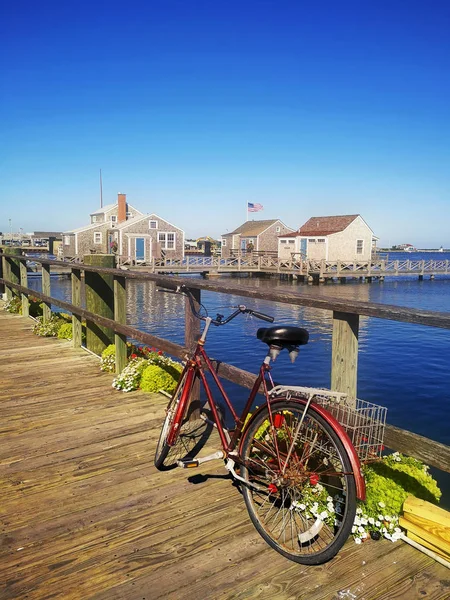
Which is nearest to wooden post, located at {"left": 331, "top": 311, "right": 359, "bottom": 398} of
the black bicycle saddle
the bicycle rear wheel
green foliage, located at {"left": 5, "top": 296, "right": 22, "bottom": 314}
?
the black bicycle saddle

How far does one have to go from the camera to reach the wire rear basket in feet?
8.91

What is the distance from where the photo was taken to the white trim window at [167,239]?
183 feet

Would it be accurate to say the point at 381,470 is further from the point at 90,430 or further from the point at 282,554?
the point at 90,430

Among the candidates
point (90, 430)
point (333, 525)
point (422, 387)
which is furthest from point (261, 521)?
point (422, 387)

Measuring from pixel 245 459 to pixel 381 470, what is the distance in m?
0.91

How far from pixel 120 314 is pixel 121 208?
57.7 meters

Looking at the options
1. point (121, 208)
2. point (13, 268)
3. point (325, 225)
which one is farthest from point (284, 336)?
point (121, 208)

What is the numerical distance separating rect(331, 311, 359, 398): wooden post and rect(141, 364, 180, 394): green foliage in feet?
10.1

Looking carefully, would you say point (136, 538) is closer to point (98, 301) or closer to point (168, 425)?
point (168, 425)

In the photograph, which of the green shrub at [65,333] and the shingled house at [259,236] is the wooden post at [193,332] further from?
the shingled house at [259,236]

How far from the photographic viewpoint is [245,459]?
3.07 m

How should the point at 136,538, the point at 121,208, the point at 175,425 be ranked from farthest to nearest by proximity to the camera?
the point at 121,208 < the point at 175,425 < the point at 136,538

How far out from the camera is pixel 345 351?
3.12 metres

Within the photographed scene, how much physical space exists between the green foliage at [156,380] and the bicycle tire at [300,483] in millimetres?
2748
